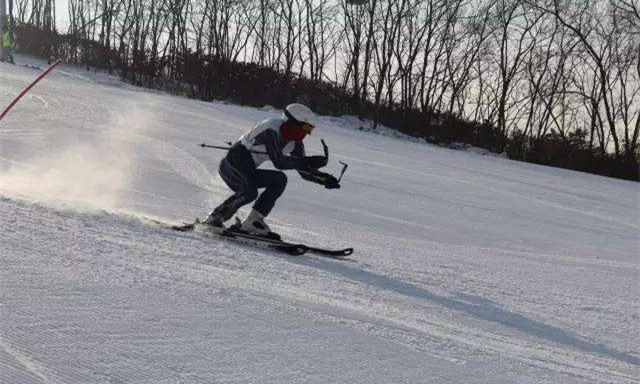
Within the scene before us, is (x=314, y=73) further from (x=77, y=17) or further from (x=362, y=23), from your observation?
(x=77, y=17)

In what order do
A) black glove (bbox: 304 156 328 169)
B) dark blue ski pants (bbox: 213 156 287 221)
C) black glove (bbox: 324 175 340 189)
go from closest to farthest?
black glove (bbox: 324 175 340 189), black glove (bbox: 304 156 328 169), dark blue ski pants (bbox: 213 156 287 221)

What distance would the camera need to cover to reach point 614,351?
4.98 metres

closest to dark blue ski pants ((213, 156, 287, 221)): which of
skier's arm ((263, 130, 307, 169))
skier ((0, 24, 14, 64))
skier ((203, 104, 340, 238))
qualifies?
skier ((203, 104, 340, 238))

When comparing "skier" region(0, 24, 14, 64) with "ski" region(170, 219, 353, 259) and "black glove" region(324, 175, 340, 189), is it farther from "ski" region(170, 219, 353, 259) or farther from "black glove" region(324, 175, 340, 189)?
"black glove" region(324, 175, 340, 189)

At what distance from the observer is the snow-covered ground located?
3633 millimetres

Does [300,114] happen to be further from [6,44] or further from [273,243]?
[6,44]

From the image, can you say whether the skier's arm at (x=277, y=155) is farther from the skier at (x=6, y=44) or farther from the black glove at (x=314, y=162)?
the skier at (x=6, y=44)

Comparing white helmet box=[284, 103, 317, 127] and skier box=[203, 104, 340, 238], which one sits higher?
white helmet box=[284, 103, 317, 127]

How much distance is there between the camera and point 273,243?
7.28 metres

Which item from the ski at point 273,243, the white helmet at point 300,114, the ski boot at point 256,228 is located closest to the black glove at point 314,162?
the white helmet at point 300,114

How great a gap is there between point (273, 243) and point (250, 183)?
0.70 m

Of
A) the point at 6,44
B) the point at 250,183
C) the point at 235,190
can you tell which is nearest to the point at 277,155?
the point at 250,183

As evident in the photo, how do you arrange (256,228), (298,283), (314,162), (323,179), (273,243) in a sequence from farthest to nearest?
(256,228), (273,243), (314,162), (323,179), (298,283)

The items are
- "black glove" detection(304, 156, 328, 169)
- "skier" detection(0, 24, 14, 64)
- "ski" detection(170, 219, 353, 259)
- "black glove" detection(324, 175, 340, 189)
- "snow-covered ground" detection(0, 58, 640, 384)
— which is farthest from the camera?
"skier" detection(0, 24, 14, 64)
